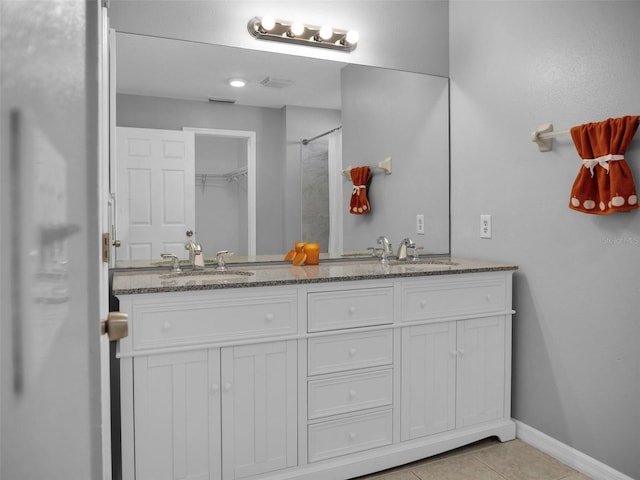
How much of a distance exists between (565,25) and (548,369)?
1.58m

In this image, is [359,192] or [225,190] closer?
[225,190]

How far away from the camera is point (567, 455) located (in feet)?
7.13

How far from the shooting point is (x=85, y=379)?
0.44m

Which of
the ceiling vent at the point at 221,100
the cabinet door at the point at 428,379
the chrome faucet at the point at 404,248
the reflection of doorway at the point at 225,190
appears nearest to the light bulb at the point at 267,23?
the ceiling vent at the point at 221,100

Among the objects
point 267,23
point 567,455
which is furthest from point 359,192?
point 567,455

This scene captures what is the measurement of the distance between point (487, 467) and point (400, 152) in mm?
1684

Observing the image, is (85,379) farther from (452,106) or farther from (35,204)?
(452,106)

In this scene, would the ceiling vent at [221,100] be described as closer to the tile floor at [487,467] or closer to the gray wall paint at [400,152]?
the gray wall paint at [400,152]

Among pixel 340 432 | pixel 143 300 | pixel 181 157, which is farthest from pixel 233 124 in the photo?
pixel 340 432

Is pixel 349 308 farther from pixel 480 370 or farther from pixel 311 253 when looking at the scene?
pixel 480 370

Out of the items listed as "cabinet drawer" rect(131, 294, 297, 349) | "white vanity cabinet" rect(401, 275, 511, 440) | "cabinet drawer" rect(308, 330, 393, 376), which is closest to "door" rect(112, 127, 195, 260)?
"cabinet drawer" rect(131, 294, 297, 349)

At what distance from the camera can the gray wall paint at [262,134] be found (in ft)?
7.47

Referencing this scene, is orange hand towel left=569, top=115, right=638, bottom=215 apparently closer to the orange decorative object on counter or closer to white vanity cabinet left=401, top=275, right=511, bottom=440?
white vanity cabinet left=401, top=275, right=511, bottom=440

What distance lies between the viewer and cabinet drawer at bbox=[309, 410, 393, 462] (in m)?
1.96
